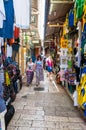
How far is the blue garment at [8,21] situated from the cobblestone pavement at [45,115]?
2.21m

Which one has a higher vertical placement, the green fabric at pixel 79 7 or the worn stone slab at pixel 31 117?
the green fabric at pixel 79 7

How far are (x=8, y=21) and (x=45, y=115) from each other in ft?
9.15

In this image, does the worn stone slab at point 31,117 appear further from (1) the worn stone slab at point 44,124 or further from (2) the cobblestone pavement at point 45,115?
(1) the worn stone slab at point 44,124

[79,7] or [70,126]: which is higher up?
[79,7]

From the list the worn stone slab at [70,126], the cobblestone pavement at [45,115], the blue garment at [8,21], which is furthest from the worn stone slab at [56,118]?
the blue garment at [8,21]

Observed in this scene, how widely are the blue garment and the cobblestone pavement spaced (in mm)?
2213

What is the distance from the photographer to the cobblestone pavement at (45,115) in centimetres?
594

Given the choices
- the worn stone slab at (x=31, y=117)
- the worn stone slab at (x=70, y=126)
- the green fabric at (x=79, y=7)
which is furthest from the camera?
the worn stone slab at (x=31, y=117)

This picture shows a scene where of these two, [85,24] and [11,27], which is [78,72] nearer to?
[85,24]

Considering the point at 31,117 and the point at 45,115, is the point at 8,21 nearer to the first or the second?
the point at 31,117

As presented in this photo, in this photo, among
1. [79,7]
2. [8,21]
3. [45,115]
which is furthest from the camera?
[45,115]

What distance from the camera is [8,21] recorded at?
586cm

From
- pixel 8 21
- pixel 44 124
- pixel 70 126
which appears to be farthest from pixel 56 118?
pixel 8 21

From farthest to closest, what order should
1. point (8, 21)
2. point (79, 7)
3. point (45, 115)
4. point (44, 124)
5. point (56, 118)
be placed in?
point (45, 115)
point (56, 118)
point (79, 7)
point (44, 124)
point (8, 21)
